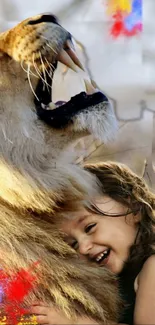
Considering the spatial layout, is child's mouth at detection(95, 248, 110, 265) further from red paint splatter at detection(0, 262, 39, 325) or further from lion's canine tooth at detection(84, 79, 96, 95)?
lion's canine tooth at detection(84, 79, 96, 95)

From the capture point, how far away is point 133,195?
3.03ft

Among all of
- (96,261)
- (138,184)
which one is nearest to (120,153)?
(138,184)

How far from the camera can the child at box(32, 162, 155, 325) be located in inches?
34.7

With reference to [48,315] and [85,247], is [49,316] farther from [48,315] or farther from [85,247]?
[85,247]

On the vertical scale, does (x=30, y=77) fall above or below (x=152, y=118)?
above

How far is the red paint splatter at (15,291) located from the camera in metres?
0.84

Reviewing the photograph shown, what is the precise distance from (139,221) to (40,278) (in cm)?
16

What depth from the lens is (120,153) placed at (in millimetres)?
946

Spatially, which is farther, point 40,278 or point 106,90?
point 106,90

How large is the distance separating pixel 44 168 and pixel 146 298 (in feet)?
0.71

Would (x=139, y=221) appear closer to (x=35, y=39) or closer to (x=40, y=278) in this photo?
(x=40, y=278)

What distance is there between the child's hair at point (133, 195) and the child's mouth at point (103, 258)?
0.03 metres

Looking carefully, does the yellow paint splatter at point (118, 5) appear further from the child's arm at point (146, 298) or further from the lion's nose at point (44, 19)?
the child's arm at point (146, 298)

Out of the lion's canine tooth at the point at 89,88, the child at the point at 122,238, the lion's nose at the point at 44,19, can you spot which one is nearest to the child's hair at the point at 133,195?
the child at the point at 122,238
